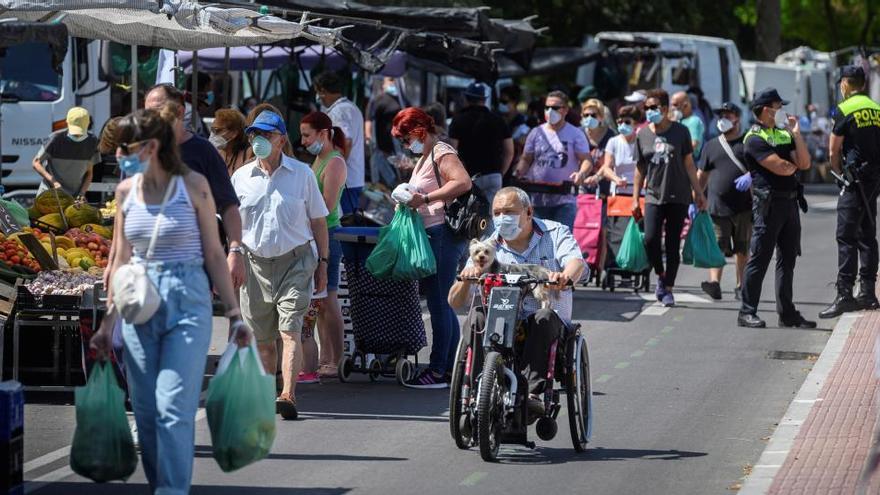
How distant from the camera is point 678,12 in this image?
43344 mm

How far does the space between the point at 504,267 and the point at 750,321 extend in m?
6.15

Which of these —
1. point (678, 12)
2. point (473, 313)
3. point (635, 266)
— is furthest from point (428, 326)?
point (678, 12)

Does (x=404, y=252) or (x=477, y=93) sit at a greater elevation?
(x=477, y=93)

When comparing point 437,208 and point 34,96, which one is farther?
point 34,96

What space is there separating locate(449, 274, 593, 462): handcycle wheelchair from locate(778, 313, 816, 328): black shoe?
6058mm

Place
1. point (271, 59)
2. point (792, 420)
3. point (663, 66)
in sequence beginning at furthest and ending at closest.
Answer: point (663, 66) < point (271, 59) < point (792, 420)

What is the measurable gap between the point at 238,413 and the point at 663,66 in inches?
1043

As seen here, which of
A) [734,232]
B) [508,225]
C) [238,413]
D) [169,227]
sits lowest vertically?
[734,232]

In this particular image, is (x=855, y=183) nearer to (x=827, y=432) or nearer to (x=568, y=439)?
(x=827, y=432)

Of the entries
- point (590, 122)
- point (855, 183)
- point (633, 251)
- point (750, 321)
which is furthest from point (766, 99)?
point (590, 122)

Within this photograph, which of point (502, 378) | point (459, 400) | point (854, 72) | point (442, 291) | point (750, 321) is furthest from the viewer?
point (854, 72)

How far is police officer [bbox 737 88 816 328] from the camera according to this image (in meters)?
13.7

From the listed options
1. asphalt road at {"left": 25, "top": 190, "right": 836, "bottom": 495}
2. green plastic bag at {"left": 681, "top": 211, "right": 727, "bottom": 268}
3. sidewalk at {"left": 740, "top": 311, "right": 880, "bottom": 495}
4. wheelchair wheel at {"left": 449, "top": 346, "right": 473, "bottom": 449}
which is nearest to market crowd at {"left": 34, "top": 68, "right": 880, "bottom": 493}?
green plastic bag at {"left": 681, "top": 211, "right": 727, "bottom": 268}

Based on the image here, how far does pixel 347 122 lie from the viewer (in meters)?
14.5
